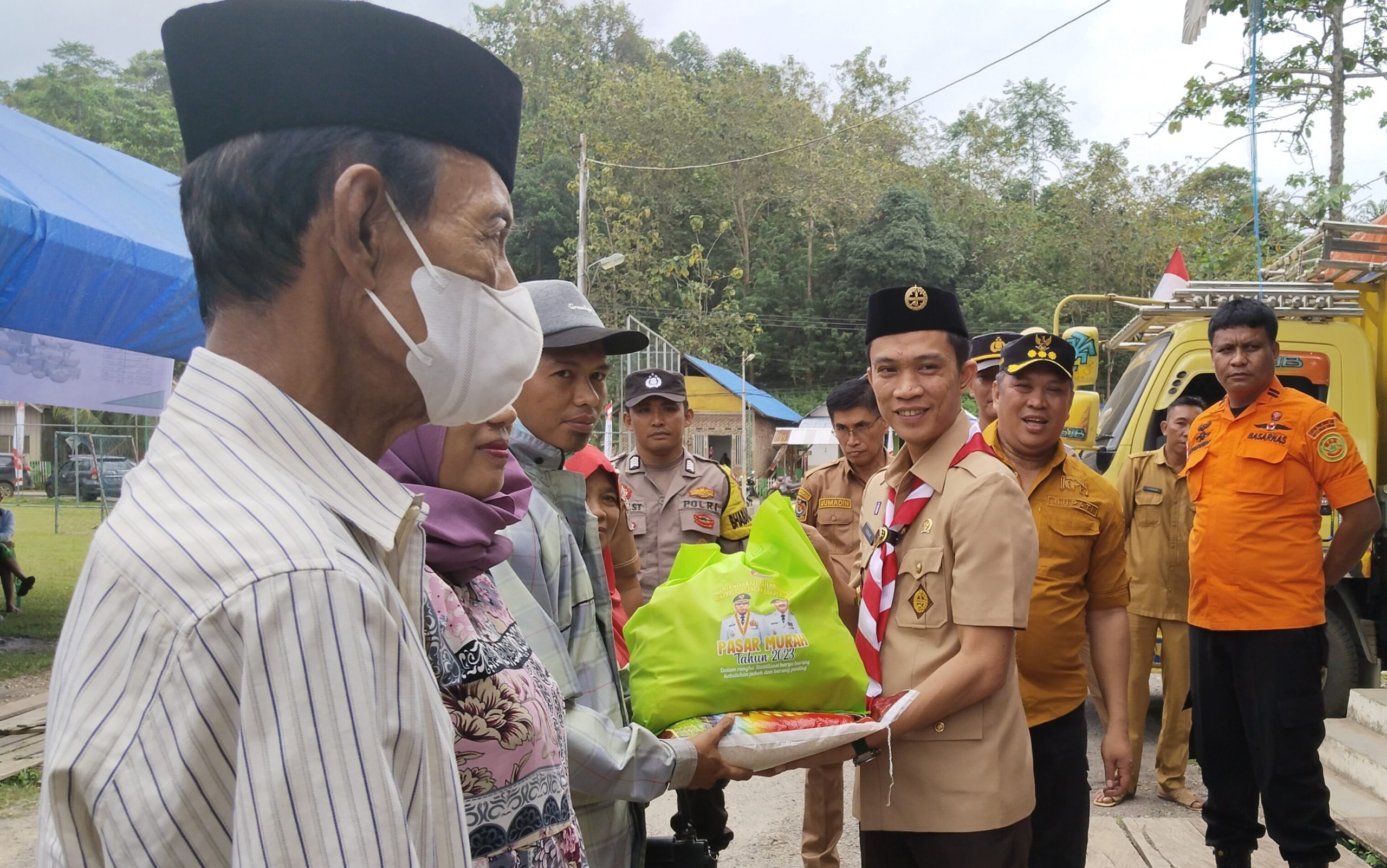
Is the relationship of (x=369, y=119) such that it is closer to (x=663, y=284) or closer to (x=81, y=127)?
(x=663, y=284)

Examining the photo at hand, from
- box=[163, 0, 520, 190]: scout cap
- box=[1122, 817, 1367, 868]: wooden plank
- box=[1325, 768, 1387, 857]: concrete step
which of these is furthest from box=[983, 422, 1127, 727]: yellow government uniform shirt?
box=[163, 0, 520, 190]: scout cap

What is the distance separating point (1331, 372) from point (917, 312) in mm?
4320

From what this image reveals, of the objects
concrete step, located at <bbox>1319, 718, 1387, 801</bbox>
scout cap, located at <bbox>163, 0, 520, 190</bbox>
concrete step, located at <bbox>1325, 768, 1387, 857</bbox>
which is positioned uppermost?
scout cap, located at <bbox>163, 0, 520, 190</bbox>

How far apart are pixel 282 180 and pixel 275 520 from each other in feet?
1.04

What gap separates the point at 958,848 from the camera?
221 cm

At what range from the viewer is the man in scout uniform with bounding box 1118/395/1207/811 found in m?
5.10

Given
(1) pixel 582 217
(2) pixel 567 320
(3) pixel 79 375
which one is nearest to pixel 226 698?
(2) pixel 567 320

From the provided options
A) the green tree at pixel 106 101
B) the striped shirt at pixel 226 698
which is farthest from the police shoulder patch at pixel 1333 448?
the green tree at pixel 106 101

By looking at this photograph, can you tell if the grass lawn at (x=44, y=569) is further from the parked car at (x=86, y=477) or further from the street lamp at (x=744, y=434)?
the street lamp at (x=744, y=434)

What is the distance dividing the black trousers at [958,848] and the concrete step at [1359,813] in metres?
2.21

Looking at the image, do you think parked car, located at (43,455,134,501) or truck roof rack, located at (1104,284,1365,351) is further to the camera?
parked car, located at (43,455,134,501)

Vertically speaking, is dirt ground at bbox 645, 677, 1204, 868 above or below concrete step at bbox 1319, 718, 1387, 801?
below

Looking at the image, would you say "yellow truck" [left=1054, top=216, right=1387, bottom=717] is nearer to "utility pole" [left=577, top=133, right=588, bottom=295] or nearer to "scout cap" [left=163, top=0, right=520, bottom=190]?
"scout cap" [left=163, top=0, right=520, bottom=190]

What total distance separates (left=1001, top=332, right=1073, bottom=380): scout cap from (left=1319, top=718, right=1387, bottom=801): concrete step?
7.35 ft
